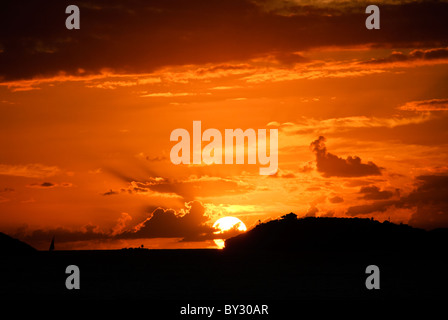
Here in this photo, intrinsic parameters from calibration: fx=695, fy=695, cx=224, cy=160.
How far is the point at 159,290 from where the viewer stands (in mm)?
117875

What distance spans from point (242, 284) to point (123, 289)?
2152 centimetres

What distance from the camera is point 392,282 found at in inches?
5266
